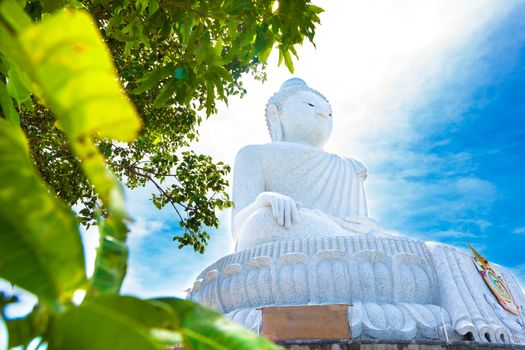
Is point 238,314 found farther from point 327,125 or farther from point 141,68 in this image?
point 327,125

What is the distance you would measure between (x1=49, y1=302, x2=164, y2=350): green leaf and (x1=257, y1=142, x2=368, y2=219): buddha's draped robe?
6.34 meters

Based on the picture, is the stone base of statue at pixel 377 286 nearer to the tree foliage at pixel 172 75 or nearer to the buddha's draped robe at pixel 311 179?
the tree foliage at pixel 172 75

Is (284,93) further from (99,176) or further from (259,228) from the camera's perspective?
(99,176)

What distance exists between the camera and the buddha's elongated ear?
7520 millimetres

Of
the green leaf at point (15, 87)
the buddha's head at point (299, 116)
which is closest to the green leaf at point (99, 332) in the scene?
the green leaf at point (15, 87)

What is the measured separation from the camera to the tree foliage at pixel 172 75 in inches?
75.5

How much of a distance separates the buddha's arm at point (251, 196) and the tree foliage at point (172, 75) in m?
1.06

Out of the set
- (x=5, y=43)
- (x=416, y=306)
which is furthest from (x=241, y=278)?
(x=5, y=43)

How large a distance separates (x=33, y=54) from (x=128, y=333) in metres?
0.13

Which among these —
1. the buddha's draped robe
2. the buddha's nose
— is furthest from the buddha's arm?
the buddha's nose

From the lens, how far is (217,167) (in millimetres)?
4695

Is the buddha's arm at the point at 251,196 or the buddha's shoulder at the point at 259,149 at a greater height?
the buddha's shoulder at the point at 259,149

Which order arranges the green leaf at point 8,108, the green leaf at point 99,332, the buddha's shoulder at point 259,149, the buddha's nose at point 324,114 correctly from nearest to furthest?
the green leaf at point 99,332 < the green leaf at point 8,108 < the buddha's shoulder at point 259,149 < the buddha's nose at point 324,114

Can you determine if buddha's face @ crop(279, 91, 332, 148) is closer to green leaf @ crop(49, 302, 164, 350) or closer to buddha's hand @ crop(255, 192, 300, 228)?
buddha's hand @ crop(255, 192, 300, 228)
